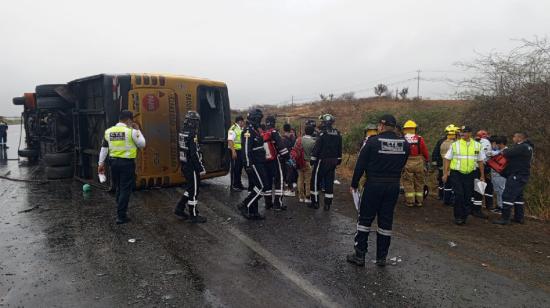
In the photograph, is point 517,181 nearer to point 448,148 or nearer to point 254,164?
point 448,148

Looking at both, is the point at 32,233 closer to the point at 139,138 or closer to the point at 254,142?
the point at 139,138

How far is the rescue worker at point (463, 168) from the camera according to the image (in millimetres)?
6414

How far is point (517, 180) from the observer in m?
6.58

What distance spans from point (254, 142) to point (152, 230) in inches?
84.5

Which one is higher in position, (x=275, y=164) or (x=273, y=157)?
(x=273, y=157)

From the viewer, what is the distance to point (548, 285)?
402 centimetres

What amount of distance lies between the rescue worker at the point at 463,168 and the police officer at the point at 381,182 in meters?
2.46

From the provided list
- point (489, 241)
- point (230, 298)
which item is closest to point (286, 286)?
point (230, 298)

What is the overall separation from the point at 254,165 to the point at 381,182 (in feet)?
8.54

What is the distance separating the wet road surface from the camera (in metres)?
3.67

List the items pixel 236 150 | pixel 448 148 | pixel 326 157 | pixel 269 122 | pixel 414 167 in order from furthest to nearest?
pixel 236 150 → pixel 448 148 → pixel 414 167 → pixel 326 157 → pixel 269 122

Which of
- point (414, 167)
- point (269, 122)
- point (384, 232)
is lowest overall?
point (384, 232)

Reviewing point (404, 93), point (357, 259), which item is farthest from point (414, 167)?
point (404, 93)

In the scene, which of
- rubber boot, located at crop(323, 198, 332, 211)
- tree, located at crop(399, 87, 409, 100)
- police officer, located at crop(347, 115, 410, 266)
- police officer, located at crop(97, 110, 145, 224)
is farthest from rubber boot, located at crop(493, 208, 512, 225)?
tree, located at crop(399, 87, 409, 100)
